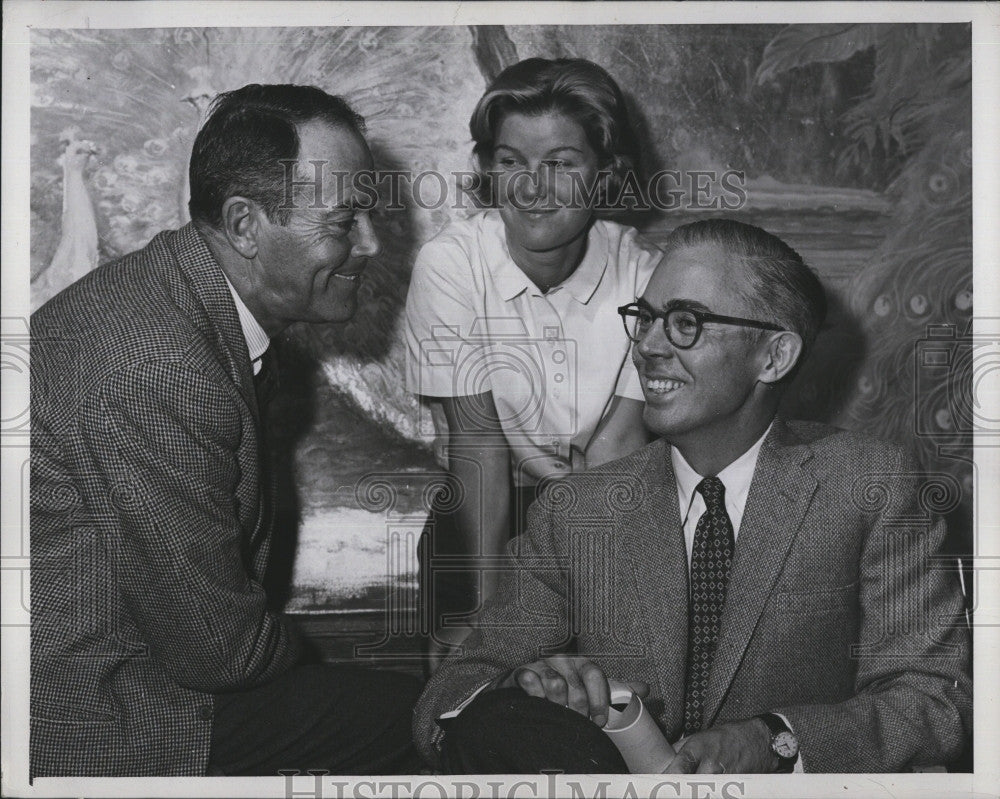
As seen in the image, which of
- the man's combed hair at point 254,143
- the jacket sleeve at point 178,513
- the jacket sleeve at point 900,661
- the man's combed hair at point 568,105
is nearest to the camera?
the jacket sleeve at point 178,513

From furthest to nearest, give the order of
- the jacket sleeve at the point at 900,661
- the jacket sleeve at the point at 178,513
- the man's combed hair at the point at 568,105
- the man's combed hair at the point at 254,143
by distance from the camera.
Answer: the man's combed hair at the point at 568,105, the man's combed hair at the point at 254,143, the jacket sleeve at the point at 900,661, the jacket sleeve at the point at 178,513

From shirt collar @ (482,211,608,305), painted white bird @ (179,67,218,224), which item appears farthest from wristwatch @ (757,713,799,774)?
painted white bird @ (179,67,218,224)

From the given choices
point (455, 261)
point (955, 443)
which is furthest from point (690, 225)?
point (955, 443)

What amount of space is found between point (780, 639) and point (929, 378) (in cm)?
83

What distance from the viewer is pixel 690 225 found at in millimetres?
2705

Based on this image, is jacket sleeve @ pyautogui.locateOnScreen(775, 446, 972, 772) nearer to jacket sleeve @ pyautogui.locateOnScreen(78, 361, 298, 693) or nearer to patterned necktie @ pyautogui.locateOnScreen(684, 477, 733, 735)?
patterned necktie @ pyautogui.locateOnScreen(684, 477, 733, 735)

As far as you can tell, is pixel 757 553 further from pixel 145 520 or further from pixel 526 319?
pixel 145 520

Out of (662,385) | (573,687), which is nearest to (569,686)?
(573,687)

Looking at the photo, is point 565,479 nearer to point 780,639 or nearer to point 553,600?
point 553,600

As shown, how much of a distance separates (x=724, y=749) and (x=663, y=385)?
33.2 inches

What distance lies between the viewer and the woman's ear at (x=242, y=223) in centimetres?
265

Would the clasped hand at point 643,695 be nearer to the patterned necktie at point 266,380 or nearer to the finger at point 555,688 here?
the finger at point 555,688

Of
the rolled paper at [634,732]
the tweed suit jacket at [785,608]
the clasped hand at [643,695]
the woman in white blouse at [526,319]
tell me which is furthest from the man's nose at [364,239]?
the rolled paper at [634,732]

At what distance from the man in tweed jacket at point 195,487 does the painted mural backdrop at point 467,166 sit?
0.40ft
